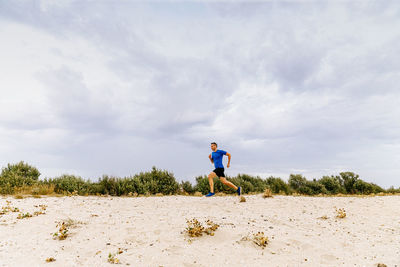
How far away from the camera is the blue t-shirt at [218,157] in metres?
12.1

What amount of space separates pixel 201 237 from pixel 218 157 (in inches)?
243

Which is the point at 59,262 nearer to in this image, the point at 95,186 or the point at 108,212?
the point at 108,212

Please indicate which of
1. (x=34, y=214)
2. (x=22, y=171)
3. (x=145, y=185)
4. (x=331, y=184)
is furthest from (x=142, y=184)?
(x=331, y=184)

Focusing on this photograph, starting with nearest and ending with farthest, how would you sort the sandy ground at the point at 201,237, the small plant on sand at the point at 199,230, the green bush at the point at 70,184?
the sandy ground at the point at 201,237 → the small plant on sand at the point at 199,230 → the green bush at the point at 70,184

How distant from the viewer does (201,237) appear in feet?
20.4

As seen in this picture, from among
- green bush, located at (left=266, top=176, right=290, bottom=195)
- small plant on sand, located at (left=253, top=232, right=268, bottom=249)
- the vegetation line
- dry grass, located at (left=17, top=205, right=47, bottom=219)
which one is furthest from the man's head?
green bush, located at (left=266, top=176, right=290, bottom=195)

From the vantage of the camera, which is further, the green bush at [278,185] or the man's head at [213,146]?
the green bush at [278,185]

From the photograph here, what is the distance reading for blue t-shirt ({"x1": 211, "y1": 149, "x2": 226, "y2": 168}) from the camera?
39.7 feet

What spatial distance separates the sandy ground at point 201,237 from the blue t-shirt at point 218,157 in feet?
7.59

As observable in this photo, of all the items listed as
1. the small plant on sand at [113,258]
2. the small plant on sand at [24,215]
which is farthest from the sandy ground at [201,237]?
the small plant on sand at [24,215]

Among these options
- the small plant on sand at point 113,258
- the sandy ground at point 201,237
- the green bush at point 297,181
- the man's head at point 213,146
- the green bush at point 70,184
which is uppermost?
the man's head at point 213,146

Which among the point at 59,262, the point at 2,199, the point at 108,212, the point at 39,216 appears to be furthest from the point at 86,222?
the point at 2,199

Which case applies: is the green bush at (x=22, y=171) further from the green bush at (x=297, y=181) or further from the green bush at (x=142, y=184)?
the green bush at (x=297, y=181)

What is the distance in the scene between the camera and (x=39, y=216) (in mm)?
8188
